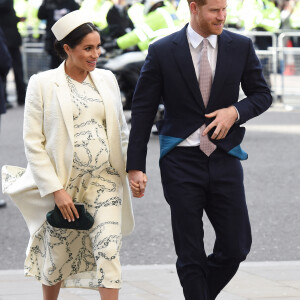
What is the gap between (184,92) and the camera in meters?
4.83

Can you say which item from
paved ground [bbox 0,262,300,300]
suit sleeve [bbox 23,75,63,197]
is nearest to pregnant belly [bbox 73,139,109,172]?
suit sleeve [bbox 23,75,63,197]

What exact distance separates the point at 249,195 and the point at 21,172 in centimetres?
434

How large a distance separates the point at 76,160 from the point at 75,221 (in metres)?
0.30

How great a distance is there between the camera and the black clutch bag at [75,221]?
4.94m

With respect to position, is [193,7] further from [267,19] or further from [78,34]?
[267,19]

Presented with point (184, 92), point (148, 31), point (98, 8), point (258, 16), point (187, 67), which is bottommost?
point (98, 8)

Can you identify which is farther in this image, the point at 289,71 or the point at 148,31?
the point at 289,71

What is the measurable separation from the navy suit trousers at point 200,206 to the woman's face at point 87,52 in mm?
588

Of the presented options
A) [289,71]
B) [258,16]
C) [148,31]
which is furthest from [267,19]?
[148,31]

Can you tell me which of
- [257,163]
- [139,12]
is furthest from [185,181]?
[139,12]

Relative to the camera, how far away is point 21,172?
17.7 ft

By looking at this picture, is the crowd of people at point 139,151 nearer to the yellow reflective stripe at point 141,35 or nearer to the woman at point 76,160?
the woman at point 76,160

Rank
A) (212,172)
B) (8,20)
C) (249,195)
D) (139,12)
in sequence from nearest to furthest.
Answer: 1. (212,172)
2. (249,195)
3. (8,20)
4. (139,12)

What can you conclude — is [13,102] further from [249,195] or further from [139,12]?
[249,195]
